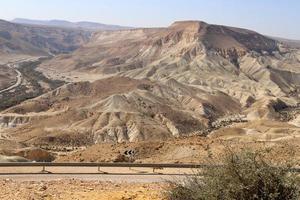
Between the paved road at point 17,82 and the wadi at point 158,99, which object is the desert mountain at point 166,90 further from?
the paved road at point 17,82

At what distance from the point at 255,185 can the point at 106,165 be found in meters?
12.9

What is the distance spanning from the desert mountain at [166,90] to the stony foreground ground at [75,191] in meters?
46.6

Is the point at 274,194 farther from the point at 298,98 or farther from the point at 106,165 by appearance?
the point at 298,98

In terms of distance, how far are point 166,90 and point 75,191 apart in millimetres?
84184

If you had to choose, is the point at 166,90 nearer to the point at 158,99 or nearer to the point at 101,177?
the point at 158,99

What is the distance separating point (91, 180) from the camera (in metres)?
19.0

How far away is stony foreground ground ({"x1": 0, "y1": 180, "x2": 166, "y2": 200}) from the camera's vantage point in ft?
45.2

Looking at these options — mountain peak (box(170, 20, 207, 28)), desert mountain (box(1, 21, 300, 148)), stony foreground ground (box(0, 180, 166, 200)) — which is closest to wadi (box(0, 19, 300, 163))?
desert mountain (box(1, 21, 300, 148))

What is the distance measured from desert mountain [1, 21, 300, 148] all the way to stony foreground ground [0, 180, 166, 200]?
46.6m

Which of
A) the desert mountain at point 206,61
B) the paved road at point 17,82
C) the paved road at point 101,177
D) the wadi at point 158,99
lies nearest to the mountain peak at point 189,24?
the desert mountain at point 206,61

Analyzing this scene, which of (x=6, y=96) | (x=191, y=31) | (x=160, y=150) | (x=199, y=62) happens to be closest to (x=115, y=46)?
(x=191, y=31)

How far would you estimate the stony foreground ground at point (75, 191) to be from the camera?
1379 centimetres

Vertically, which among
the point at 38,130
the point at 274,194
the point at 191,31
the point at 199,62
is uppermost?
the point at 191,31

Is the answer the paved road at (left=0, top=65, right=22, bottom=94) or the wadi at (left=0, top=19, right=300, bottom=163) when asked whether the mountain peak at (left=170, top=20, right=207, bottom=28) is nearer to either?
the wadi at (left=0, top=19, right=300, bottom=163)
